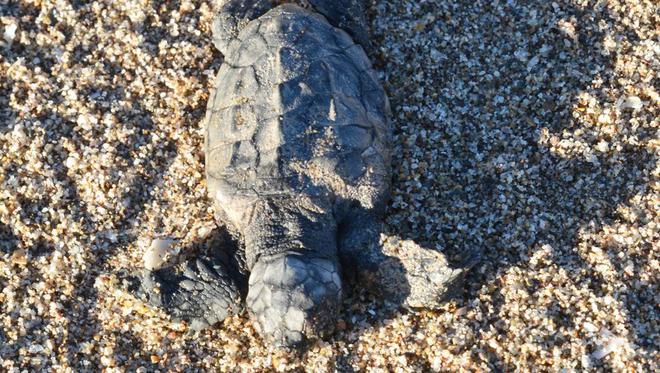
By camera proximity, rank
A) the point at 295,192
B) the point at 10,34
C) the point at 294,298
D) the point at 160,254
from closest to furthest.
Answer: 1. the point at 294,298
2. the point at 295,192
3. the point at 160,254
4. the point at 10,34

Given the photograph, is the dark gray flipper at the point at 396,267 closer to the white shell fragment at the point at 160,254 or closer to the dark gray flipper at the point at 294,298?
the dark gray flipper at the point at 294,298

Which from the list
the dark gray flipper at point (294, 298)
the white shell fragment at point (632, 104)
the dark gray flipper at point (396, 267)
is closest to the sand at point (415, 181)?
the white shell fragment at point (632, 104)

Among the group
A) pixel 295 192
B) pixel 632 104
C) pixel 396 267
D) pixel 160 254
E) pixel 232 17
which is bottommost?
pixel 160 254

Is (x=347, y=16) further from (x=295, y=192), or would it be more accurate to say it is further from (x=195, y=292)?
(x=195, y=292)

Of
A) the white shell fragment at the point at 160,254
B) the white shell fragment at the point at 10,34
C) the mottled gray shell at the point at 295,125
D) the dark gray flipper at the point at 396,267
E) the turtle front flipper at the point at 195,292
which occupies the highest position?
the white shell fragment at the point at 10,34

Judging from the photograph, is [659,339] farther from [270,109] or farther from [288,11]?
[288,11]

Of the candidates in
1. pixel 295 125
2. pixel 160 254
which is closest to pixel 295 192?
pixel 295 125

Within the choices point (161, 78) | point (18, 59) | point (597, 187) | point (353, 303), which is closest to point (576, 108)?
point (597, 187)
